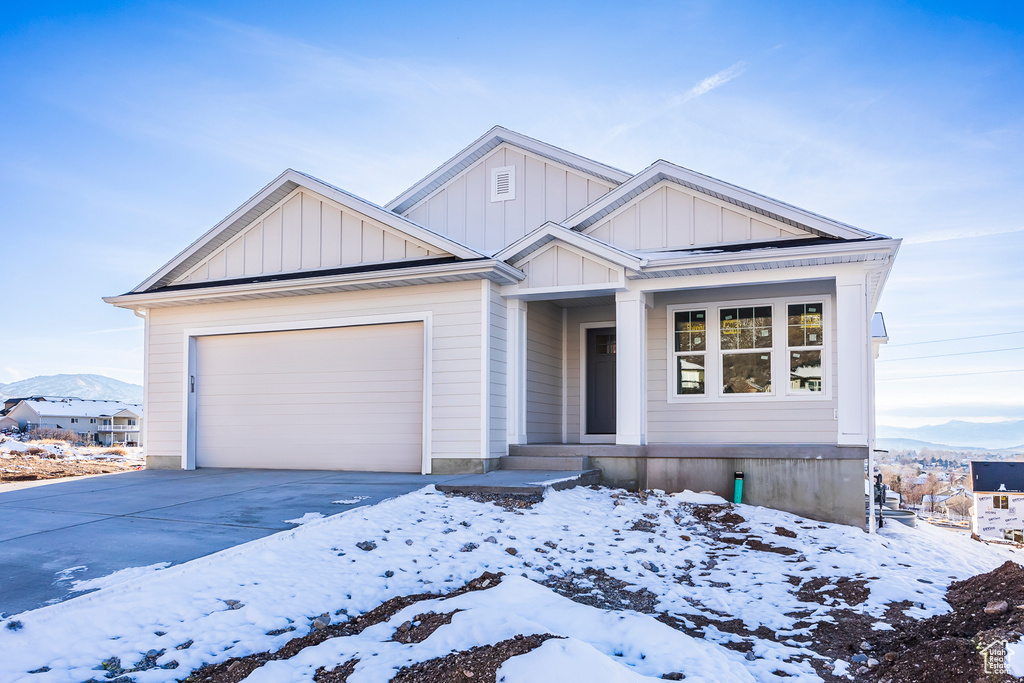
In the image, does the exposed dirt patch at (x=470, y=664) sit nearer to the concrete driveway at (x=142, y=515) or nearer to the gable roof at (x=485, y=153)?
the concrete driveway at (x=142, y=515)

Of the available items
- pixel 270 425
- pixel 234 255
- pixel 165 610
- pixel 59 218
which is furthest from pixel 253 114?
pixel 165 610

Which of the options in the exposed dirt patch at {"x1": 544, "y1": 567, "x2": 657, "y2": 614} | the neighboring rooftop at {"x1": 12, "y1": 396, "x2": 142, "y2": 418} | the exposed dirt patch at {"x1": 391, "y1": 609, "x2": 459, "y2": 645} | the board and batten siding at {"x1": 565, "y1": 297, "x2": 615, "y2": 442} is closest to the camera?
the exposed dirt patch at {"x1": 391, "y1": 609, "x2": 459, "y2": 645}

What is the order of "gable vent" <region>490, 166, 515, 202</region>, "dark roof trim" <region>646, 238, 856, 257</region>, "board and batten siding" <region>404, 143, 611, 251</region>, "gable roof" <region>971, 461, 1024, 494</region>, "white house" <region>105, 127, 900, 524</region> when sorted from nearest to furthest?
"dark roof trim" <region>646, 238, 856, 257</region>, "white house" <region>105, 127, 900, 524</region>, "board and batten siding" <region>404, 143, 611, 251</region>, "gable vent" <region>490, 166, 515, 202</region>, "gable roof" <region>971, 461, 1024, 494</region>

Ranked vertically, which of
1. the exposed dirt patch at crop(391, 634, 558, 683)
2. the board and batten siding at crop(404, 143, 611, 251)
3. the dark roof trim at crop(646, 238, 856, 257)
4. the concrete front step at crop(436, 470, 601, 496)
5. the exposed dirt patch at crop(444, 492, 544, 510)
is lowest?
the exposed dirt patch at crop(391, 634, 558, 683)

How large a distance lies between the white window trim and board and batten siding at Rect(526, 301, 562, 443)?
2038 mm

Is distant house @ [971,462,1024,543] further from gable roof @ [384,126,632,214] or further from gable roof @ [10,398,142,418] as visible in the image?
gable roof @ [10,398,142,418]

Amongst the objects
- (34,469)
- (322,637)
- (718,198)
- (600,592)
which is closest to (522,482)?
(600,592)

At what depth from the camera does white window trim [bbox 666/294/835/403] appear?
10.0m

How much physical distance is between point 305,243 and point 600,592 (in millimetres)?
7878

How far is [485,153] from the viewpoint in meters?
13.2

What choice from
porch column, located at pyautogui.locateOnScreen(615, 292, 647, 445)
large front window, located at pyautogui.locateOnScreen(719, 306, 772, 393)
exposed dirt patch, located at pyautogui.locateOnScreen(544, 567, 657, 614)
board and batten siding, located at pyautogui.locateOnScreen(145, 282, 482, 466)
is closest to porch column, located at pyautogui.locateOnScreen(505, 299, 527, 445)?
board and batten siding, located at pyautogui.locateOnScreen(145, 282, 482, 466)

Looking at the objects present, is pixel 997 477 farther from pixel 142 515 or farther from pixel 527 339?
pixel 142 515

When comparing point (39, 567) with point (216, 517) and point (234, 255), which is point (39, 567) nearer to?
point (216, 517)

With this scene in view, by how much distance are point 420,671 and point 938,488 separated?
8296 cm
